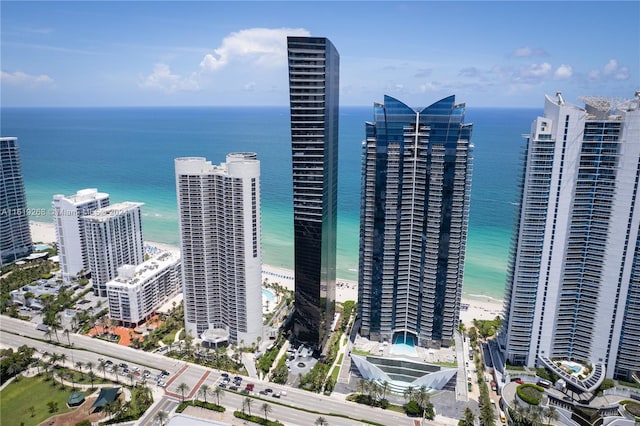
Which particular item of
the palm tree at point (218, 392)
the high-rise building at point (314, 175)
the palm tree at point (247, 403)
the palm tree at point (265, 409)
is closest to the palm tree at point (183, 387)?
the palm tree at point (218, 392)

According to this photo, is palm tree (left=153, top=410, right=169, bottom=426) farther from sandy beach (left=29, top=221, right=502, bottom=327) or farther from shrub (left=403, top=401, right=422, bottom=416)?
sandy beach (left=29, top=221, right=502, bottom=327)

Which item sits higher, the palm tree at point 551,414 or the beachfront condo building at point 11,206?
the beachfront condo building at point 11,206

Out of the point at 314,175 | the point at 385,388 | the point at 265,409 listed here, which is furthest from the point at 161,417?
the point at 314,175

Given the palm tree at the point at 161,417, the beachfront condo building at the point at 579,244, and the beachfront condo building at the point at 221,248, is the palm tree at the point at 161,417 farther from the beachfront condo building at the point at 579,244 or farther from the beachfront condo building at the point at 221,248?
the beachfront condo building at the point at 579,244

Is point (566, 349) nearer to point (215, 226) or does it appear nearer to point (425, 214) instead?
point (425, 214)

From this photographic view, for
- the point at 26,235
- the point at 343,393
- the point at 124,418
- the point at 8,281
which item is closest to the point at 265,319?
the point at 343,393
